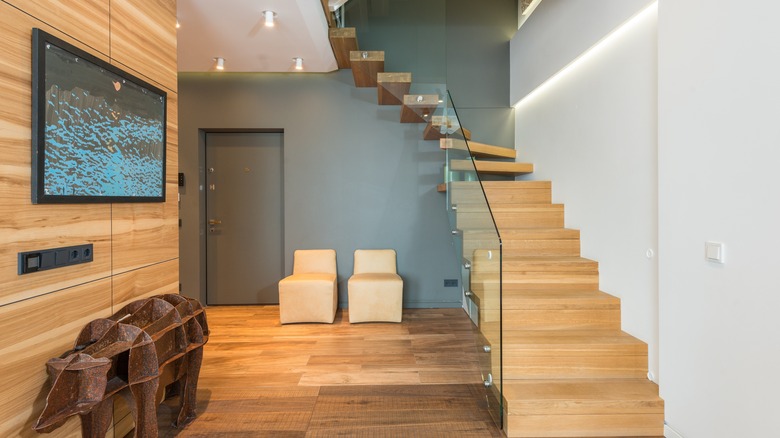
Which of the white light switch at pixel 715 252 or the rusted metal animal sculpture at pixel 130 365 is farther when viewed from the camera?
the white light switch at pixel 715 252

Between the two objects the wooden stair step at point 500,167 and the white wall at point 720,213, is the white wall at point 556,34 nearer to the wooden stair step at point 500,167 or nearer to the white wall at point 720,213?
the white wall at point 720,213

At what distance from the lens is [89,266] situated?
1.84 metres

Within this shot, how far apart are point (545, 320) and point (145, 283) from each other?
8.80 ft

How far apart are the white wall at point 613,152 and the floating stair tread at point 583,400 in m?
0.29

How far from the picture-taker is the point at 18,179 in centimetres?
147

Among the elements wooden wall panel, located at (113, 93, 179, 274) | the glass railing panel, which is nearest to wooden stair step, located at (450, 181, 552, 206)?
the glass railing panel

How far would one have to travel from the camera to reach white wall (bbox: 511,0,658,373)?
250 centimetres

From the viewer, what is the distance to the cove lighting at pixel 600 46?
2516mm

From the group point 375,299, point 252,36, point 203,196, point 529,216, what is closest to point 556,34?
point 529,216

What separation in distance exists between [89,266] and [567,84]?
3934 millimetres

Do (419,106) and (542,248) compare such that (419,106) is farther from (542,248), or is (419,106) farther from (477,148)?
(542,248)

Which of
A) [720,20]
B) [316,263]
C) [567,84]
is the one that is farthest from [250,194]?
[720,20]

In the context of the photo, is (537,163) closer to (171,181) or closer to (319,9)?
(319,9)

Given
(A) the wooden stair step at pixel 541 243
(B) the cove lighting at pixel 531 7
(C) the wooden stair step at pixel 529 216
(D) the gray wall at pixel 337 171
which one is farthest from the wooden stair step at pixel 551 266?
(B) the cove lighting at pixel 531 7
